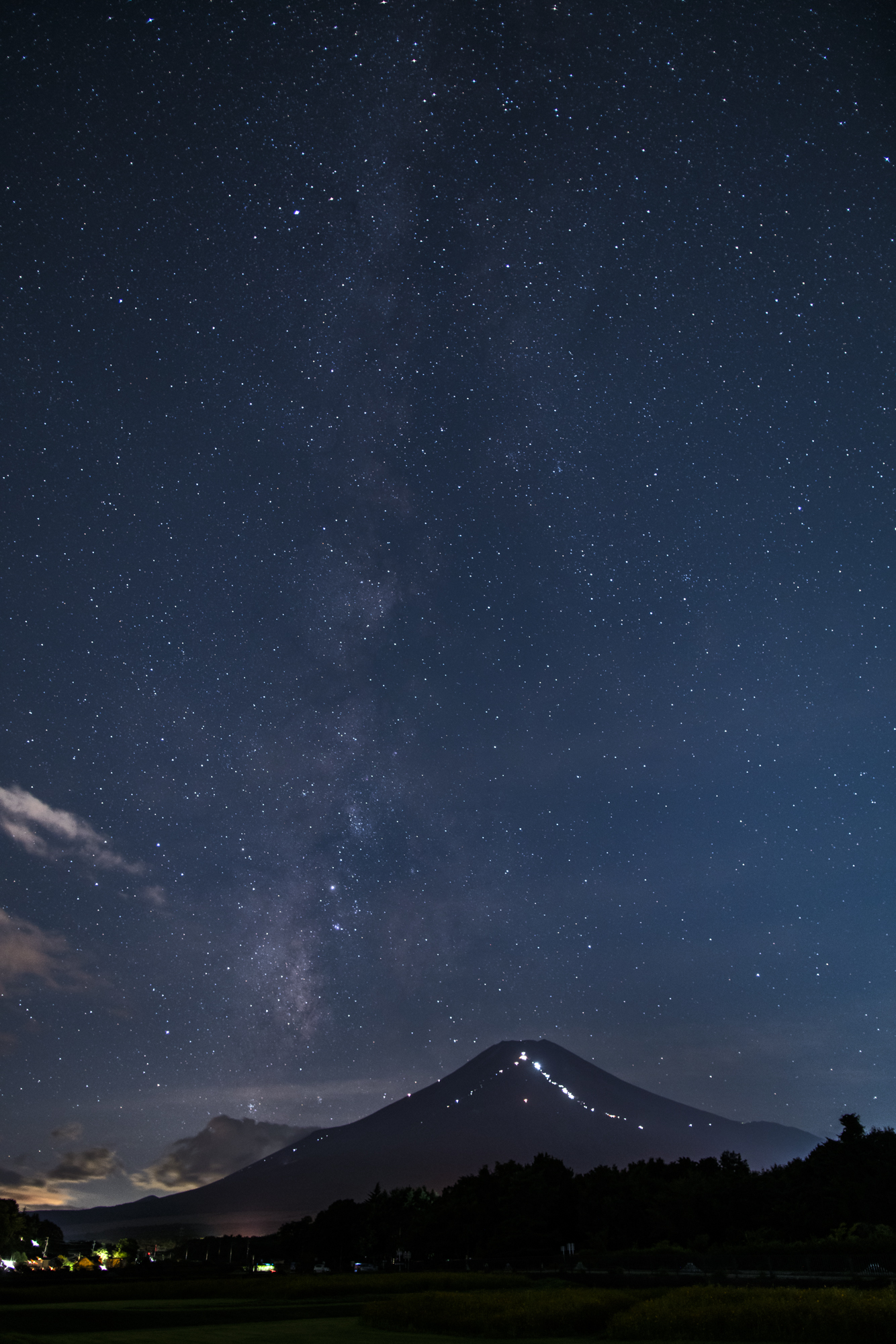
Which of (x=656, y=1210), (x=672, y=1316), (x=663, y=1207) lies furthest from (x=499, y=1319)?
(x=663, y=1207)

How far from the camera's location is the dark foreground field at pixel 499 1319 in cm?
2083

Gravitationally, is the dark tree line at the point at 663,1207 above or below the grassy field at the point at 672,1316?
below

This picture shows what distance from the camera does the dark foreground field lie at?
20.8 m

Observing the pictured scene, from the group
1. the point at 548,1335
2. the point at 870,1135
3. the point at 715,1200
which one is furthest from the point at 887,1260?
the point at 715,1200

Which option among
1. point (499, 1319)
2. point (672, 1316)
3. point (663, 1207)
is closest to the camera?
point (672, 1316)

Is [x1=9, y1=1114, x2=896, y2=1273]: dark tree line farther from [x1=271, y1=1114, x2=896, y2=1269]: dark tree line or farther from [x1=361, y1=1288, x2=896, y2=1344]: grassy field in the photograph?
[x1=361, y1=1288, x2=896, y2=1344]: grassy field

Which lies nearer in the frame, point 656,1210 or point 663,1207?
point 656,1210

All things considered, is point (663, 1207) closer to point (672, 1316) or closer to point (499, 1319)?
point (499, 1319)

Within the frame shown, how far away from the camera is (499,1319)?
24406 millimetres

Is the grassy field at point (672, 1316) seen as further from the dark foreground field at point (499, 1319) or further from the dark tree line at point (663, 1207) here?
the dark tree line at point (663, 1207)

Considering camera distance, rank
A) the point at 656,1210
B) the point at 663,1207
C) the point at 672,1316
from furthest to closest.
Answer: the point at 663,1207, the point at 656,1210, the point at 672,1316

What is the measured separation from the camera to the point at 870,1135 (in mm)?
54219

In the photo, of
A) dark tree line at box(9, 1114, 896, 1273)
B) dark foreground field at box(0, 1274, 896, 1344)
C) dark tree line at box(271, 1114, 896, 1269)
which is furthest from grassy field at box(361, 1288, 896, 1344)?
dark tree line at box(271, 1114, 896, 1269)

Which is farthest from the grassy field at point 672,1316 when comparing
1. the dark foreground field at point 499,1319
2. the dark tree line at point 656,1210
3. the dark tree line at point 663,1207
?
the dark tree line at point 663,1207
